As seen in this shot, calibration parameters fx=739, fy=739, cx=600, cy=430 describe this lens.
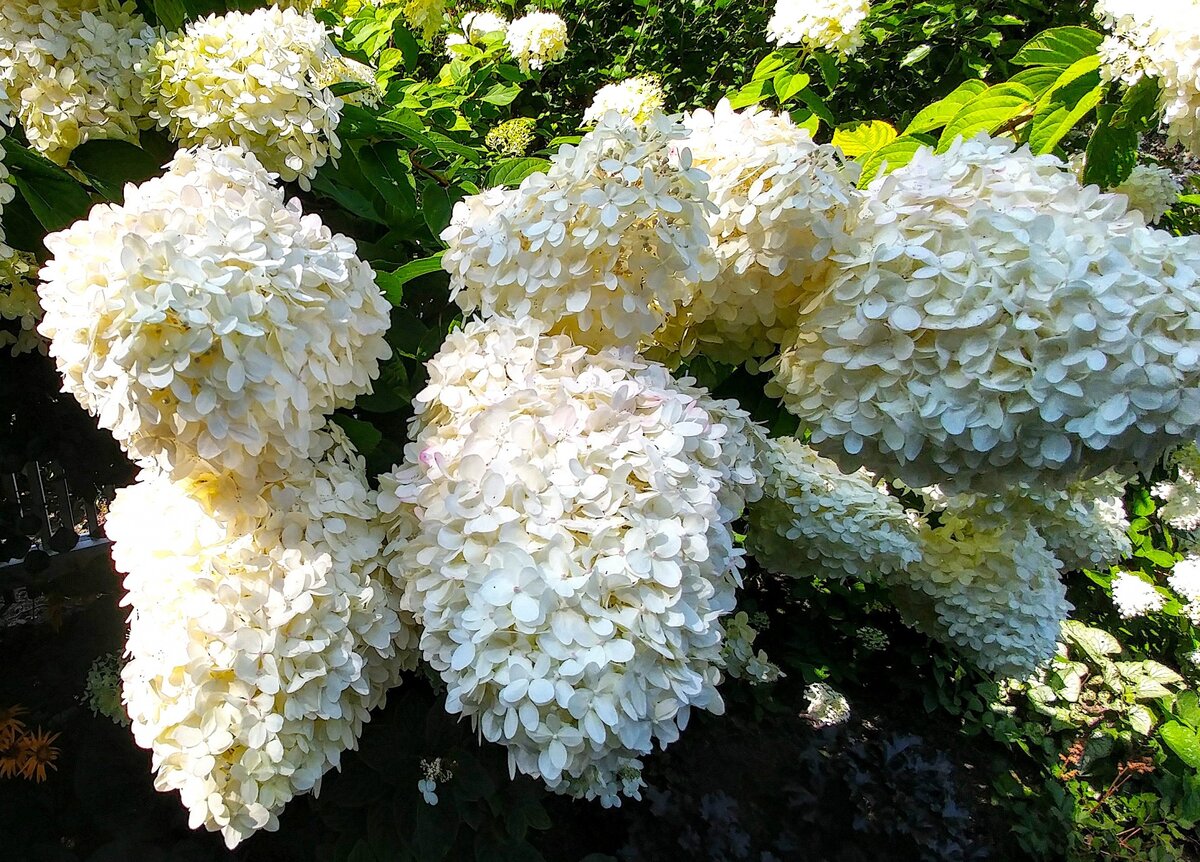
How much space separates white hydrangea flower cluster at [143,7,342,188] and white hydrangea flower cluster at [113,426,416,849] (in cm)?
39

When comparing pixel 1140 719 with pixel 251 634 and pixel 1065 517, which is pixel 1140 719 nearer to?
pixel 1065 517

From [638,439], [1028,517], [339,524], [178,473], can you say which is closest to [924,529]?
[1028,517]

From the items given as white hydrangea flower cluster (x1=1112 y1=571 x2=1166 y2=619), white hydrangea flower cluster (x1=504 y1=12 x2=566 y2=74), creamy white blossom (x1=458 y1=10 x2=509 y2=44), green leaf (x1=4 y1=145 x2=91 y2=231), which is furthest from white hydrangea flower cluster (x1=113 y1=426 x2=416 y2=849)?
white hydrangea flower cluster (x1=1112 y1=571 x2=1166 y2=619)

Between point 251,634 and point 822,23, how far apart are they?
1.82 meters

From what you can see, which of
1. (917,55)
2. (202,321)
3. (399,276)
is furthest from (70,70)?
(917,55)

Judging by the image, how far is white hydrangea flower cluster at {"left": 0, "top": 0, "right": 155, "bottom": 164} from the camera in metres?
0.79

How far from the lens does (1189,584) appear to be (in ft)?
8.09

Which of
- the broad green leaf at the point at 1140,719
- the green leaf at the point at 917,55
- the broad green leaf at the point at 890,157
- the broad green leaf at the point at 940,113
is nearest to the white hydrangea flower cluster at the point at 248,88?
the broad green leaf at the point at 890,157

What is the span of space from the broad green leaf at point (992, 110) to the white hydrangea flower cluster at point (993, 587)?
964 mm

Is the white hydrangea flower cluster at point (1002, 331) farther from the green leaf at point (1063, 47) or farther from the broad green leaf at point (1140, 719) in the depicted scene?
the broad green leaf at point (1140, 719)

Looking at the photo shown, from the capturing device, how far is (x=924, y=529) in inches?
72.3

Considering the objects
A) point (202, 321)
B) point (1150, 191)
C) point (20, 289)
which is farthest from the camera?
point (1150, 191)

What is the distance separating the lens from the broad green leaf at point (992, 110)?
1090 mm

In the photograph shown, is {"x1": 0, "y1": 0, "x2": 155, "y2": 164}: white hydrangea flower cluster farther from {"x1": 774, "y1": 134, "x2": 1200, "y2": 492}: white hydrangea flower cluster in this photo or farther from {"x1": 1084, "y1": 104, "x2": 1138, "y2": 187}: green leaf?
{"x1": 1084, "y1": 104, "x2": 1138, "y2": 187}: green leaf
